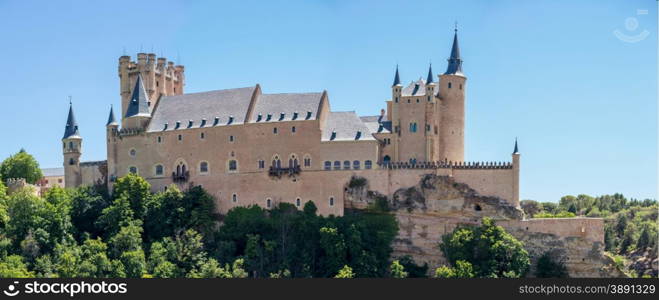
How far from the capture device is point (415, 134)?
106 metres

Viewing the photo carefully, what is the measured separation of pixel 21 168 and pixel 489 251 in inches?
1892

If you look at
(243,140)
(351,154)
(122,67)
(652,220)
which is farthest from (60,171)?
(652,220)

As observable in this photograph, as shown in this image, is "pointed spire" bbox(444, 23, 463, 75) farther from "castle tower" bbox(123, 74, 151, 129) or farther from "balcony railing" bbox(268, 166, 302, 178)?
"castle tower" bbox(123, 74, 151, 129)

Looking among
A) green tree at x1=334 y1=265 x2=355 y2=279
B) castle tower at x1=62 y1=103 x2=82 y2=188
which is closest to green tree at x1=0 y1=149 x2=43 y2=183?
castle tower at x1=62 y1=103 x2=82 y2=188

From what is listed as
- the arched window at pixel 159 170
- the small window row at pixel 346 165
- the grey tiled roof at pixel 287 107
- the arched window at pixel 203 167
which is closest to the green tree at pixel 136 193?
the arched window at pixel 159 170

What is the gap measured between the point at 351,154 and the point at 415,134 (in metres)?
5.69

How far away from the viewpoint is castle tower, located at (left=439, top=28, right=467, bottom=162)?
353 feet

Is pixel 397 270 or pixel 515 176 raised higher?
pixel 515 176

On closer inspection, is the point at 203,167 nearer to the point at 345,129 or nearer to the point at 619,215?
the point at 345,129

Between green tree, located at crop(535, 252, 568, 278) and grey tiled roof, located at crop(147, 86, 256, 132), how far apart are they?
1138 inches

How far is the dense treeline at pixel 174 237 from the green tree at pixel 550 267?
11452 mm

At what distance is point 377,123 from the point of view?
357 feet

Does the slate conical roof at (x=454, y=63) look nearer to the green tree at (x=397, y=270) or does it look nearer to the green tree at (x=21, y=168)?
the green tree at (x=397, y=270)

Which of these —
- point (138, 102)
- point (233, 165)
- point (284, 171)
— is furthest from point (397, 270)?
point (138, 102)
